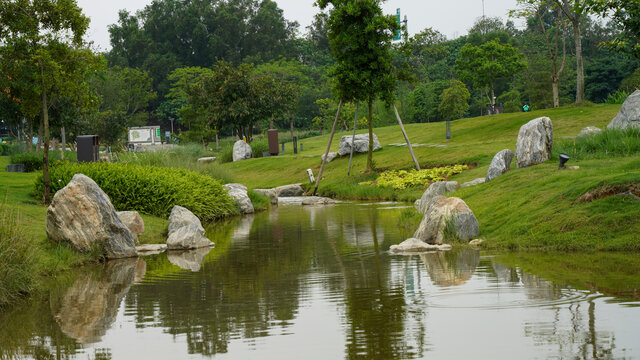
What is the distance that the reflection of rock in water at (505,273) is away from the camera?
913 centimetres

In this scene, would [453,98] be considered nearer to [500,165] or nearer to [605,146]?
[605,146]

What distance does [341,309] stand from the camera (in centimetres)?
800

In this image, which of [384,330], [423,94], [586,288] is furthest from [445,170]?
[423,94]

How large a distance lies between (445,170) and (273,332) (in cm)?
2051

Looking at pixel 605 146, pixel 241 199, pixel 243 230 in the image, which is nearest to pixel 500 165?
pixel 605 146

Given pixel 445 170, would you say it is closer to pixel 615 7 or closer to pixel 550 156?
pixel 550 156

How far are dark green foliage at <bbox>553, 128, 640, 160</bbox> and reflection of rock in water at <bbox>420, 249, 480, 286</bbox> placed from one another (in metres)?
6.88

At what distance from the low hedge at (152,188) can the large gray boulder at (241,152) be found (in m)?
24.6

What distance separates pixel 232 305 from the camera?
852 cm

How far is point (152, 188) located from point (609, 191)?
468 inches

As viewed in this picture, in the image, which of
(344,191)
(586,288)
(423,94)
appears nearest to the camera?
(586,288)

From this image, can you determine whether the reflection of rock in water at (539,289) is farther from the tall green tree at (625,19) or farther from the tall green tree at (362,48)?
the tall green tree at (362,48)

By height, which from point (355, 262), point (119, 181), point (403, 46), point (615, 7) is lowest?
point (355, 262)

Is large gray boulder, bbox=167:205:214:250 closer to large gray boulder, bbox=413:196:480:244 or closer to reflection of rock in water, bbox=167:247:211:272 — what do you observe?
reflection of rock in water, bbox=167:247:211:272
